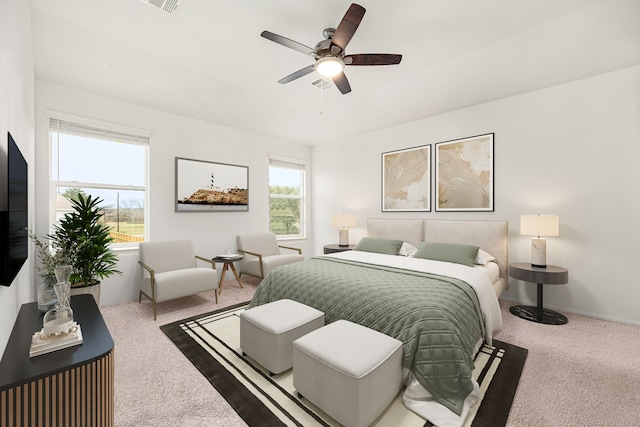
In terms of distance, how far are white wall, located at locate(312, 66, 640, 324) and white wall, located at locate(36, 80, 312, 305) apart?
11.5 feet

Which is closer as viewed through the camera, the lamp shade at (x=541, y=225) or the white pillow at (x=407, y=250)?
the lamp shade at (x=541, y=225)

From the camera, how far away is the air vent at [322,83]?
349cm

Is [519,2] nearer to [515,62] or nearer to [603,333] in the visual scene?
[515,62]

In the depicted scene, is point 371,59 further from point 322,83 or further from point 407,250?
point 407,250

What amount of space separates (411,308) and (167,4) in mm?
3057

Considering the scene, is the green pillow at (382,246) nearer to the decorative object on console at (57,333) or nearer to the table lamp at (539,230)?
the table lamp at (539,230)

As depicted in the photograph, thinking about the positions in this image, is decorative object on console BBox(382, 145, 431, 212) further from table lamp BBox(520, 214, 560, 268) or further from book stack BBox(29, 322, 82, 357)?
book stack BBox(29, 322, 82, 357)

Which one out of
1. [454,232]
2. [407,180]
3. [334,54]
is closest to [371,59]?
[334,54]

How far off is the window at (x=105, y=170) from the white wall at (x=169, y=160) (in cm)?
12

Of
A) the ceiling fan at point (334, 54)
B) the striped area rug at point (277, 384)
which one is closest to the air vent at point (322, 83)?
the ceiling fan at point (334, 54)

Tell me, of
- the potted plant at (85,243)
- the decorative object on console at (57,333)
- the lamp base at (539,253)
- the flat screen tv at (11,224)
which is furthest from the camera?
the lamp base at (539,253)

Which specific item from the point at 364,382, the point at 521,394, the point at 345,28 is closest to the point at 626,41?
the point at 345,28

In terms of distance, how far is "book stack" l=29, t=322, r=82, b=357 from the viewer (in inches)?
51.2

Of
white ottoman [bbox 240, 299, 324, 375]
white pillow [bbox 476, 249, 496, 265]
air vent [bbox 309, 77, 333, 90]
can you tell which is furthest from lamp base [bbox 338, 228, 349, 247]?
white ottoman [bbox 240, 299, 324, 375]
